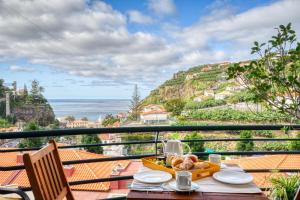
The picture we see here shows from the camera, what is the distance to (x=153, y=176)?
1757 mm

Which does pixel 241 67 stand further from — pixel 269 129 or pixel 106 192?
pixel 106 192

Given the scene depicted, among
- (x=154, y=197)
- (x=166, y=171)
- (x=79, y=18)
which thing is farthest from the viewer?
(x=79, y=18)

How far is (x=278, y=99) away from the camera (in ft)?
7.67

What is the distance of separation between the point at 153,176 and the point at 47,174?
61cm

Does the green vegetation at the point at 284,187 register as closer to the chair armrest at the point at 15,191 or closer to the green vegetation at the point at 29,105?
the chair armrest at the point at 15,191

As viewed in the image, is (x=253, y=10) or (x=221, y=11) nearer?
(x=253, y=10)

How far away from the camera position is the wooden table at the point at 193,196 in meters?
1.46

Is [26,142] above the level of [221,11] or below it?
below

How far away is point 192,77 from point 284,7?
7.91ft

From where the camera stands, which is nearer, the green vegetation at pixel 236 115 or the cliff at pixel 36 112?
the green vegetation at pixel 236 115

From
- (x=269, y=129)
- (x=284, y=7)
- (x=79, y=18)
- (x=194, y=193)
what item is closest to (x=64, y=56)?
(x=79, y=18)

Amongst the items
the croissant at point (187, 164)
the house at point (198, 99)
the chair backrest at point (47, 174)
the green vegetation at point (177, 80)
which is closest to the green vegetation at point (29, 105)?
the green vegetation at point (177, 80)

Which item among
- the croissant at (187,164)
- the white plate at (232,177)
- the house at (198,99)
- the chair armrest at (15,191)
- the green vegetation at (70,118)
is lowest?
the chair armrest at (15,191)

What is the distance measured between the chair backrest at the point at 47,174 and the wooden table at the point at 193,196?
44 centimetres
